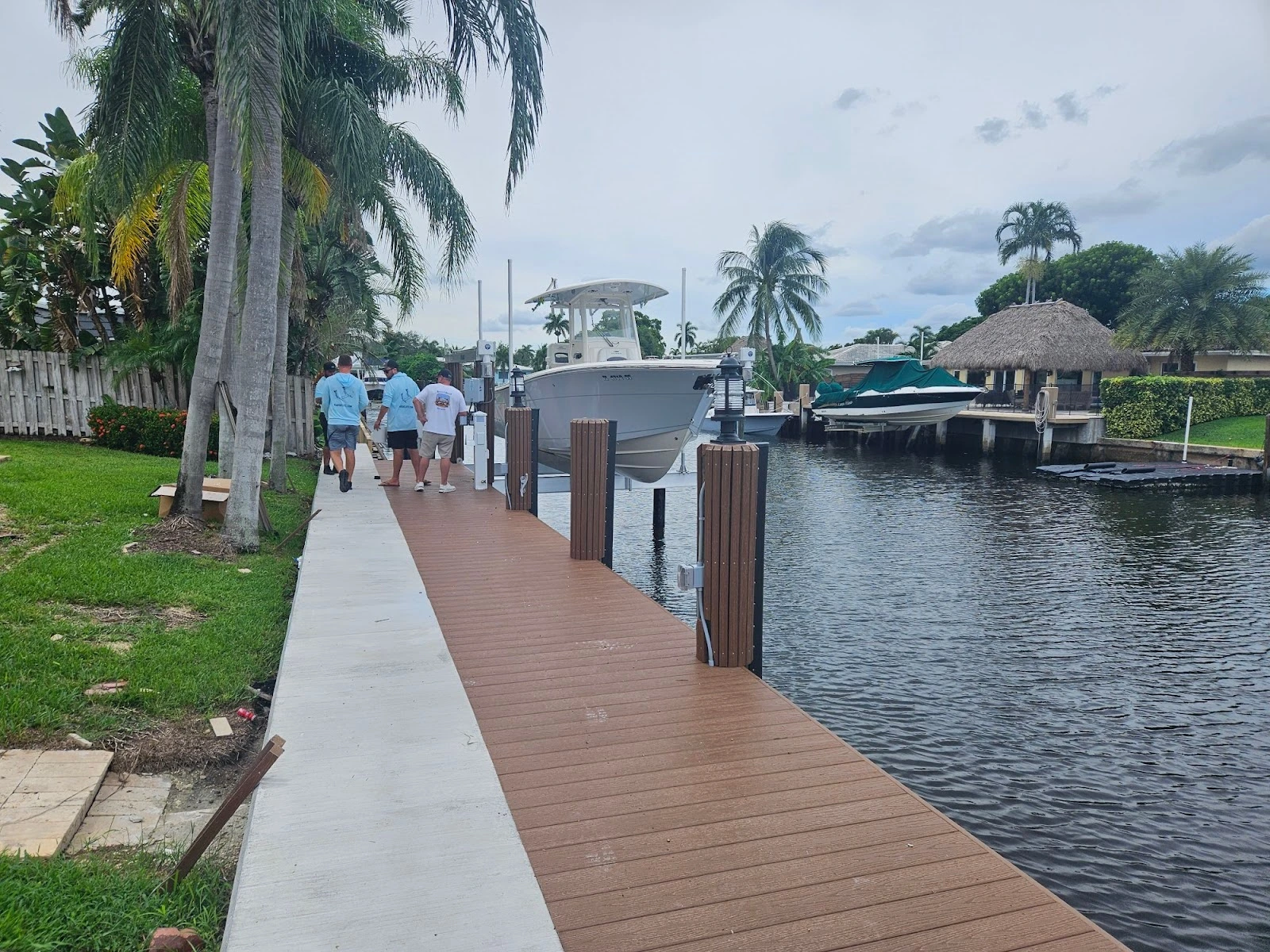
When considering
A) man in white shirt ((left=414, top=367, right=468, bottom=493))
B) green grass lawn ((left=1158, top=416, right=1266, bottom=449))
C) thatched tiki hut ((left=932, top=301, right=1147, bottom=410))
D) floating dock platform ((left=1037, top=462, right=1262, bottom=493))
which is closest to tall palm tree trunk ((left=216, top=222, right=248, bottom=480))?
man in white shirt ((left=414, top=367, right=468, bottom=493))

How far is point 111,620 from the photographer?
5.87 meters

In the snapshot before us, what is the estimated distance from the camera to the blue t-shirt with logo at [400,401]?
11859 millimetres

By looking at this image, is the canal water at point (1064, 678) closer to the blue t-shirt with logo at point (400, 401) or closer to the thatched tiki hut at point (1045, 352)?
the blue t-shirt with logo at point (400, 401)

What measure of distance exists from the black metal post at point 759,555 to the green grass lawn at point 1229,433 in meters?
25.2

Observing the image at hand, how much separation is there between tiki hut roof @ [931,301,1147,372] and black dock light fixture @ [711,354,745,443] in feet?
125

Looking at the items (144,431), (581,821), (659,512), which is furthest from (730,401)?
(144,431)

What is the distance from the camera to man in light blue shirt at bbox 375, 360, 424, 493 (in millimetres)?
11875

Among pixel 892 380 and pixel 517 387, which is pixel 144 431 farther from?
pixel 892 380

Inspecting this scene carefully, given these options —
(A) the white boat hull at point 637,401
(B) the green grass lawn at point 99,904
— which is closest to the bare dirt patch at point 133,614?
(B) the green grass lawn at point 99,904

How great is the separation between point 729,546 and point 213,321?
661 cm

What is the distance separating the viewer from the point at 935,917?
280cm

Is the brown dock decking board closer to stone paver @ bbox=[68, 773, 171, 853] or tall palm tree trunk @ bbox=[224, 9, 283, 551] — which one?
stone paver @ bbox=[68, 773, 171, 853]

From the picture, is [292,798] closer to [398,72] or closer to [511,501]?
[511,501]

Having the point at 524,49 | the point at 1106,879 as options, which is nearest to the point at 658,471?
the point at 524,49
